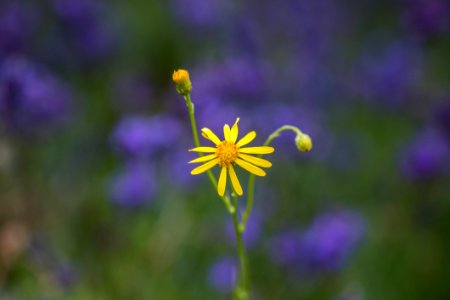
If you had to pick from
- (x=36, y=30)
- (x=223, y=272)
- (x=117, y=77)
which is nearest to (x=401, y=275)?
(x=223, y=272)

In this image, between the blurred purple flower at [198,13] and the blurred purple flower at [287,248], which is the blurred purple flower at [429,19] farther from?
the blurred purple flower at [198,13]

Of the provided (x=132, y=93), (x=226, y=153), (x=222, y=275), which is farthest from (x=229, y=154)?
(x=132, y=93)

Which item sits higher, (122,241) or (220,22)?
(220,22)

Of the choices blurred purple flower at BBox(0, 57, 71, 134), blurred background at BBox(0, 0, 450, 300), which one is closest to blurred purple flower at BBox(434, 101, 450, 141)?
blurred background at BBox(0, 0, 450, 300)

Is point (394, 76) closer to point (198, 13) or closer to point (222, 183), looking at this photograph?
point (198, 13)

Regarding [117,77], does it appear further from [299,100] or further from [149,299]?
[149,299]

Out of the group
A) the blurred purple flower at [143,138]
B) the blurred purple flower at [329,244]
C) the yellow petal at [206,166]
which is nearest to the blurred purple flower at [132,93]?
the blurred purple flower at [143,138]
